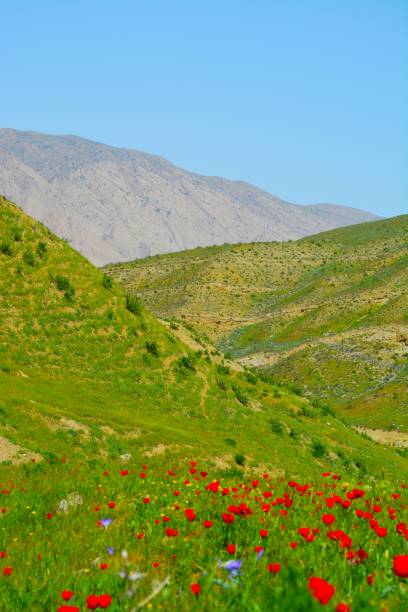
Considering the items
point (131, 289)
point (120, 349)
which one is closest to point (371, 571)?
point (120, 349)

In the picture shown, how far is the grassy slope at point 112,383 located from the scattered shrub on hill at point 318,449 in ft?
0.82

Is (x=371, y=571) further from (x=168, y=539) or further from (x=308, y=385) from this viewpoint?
(x=308, y=385)

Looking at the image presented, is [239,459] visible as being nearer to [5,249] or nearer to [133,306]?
[133,306]

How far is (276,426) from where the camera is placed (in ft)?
100

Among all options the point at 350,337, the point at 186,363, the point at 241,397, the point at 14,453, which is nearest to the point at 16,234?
the point at 186,363

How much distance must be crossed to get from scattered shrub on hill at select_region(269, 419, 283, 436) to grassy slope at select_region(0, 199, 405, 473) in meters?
0.22

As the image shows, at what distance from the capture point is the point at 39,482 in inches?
442

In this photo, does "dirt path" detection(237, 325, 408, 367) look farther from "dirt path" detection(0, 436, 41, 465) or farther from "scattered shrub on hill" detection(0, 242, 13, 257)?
"dirt path" detection(0, 436, 41, 465)

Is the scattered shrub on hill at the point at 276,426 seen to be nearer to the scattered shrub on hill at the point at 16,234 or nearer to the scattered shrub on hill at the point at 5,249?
the scattered shrub on hill at the point at 5,249

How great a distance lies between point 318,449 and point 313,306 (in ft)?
240

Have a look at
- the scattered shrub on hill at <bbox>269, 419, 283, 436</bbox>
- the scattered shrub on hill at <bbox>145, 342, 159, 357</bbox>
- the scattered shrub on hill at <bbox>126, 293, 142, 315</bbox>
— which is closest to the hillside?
the scattered shrub on hill at <bbox>269, 419, 283, 436</bbox>

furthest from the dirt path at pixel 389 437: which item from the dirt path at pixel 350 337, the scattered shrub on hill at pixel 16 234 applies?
the scattered shrub on hill at pixel 16 234

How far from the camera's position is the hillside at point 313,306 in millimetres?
63566

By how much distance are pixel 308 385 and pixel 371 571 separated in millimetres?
61028
